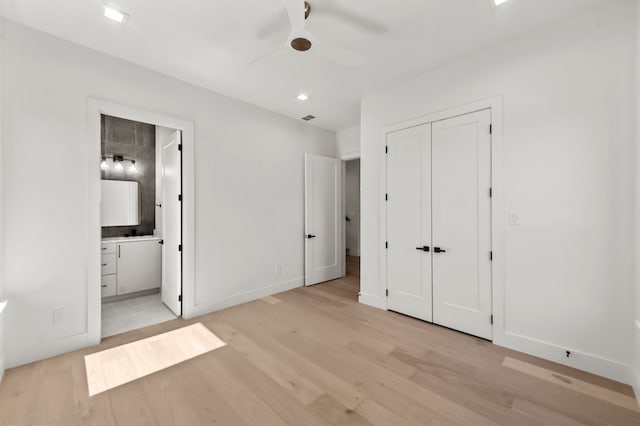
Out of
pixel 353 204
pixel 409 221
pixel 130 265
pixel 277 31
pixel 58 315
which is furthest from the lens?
pixel 353 204

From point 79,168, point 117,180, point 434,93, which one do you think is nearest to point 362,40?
point 434,93

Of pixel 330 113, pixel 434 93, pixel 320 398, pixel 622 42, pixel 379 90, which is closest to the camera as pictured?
pixel 320 398

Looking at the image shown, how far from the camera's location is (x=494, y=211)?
264 cm

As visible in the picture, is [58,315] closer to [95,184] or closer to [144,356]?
[144,356]

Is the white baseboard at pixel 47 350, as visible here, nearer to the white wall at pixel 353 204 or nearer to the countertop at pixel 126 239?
the countertop at pixel 126 239

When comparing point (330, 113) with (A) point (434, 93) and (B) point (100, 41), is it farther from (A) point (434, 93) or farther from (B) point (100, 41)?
(B) point (100, 41)

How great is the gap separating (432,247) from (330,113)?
2.60m

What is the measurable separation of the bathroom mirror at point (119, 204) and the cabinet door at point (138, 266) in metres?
0.60

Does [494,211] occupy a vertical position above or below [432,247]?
above

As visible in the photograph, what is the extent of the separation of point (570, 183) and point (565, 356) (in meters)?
1.45

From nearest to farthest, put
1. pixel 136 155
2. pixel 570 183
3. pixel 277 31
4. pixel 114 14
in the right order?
pixel 114 14 → pixel 570 183 → pixel 277 31 → pixel 136 155

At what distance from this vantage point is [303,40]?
6.05 ft

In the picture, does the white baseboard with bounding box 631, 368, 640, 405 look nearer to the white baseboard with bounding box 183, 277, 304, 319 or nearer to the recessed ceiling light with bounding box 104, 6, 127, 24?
the white baseboard with bounding box 183, 277, 304, 319

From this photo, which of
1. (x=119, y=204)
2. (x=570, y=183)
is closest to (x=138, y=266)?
(x=119, y=204)
